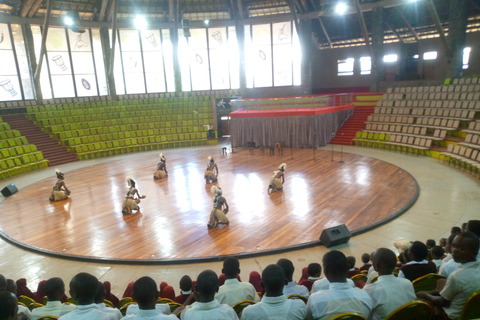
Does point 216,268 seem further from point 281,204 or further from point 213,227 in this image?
point 281,204

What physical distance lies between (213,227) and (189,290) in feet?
13.3

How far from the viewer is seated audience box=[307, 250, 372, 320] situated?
2492 mm

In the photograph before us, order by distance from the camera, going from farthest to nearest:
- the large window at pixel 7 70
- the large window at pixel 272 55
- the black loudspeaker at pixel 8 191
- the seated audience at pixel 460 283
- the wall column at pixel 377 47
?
1. the large window at pixel 272 55
2. the wall column at pixel 377 47
3. the large window at pixel 7 70
4. the black loudspeaker at pixel 8 191
5. the seated audience at pixel 460 283

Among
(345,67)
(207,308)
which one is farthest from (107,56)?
(207,308)

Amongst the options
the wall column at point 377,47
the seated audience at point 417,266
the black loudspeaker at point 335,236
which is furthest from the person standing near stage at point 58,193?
the wall column at point 377,47

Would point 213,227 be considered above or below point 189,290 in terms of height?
below

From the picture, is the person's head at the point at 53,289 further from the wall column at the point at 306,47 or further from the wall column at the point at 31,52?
the wall column at the point at 306,47

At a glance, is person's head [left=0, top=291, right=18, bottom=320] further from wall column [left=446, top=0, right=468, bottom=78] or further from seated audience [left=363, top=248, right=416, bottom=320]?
wall column [left=446, top=0, right=468, bottom=78]

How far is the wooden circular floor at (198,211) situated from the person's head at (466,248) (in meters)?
3.99

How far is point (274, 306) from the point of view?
2475mm

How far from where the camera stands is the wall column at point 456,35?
57.0 ft

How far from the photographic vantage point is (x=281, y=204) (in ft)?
30.3

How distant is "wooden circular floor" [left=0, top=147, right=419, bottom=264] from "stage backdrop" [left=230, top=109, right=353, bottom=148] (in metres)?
3.80

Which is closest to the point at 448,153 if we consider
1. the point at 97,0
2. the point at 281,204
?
the point at 281,204
